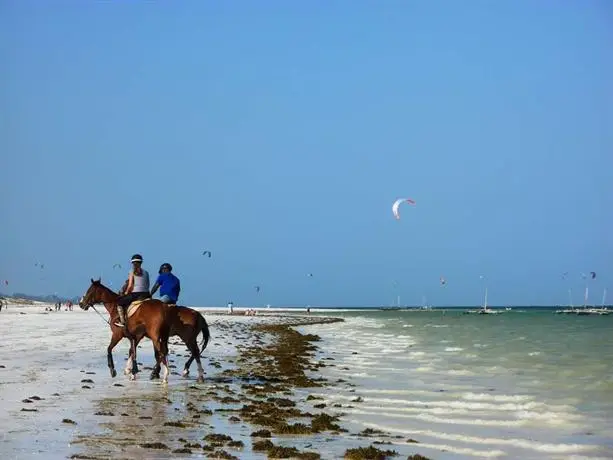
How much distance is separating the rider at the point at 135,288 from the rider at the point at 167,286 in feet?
1.03

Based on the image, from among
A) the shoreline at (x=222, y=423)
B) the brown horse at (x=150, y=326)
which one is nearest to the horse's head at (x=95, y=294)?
the brown horse at (x=150, y=326)

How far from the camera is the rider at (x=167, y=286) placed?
679 inches

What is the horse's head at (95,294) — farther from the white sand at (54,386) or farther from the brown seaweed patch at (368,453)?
the brown seaweed patch at (368,453)

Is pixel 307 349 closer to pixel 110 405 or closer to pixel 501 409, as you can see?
pixel 501 409

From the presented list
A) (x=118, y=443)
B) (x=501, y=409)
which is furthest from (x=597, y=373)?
(x=118, y=443)

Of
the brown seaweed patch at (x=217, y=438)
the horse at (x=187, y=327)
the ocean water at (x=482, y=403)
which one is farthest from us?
the horse at (x=187, y=327)

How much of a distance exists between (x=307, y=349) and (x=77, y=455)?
2372 cm

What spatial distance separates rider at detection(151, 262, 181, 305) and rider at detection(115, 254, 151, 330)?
0.31 m

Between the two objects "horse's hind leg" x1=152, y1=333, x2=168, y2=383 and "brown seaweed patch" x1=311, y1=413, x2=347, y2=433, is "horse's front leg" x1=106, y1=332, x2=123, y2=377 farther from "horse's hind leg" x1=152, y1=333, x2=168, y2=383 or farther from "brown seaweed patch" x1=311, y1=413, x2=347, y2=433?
"brown seaweed patch" x1=311, y1=413, x2=347, y2=433

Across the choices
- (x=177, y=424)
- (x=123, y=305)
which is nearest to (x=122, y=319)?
(x=123, y=305)

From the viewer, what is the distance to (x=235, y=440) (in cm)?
988

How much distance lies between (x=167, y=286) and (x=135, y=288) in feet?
2.38

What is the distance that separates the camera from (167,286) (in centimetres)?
1728

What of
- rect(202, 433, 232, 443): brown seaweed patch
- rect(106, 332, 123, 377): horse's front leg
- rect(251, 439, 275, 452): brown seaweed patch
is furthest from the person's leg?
rect(251, 439, 275, 452): brown seaweed patch
